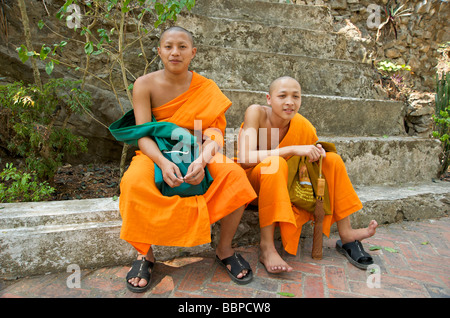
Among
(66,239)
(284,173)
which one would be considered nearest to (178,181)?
(284,173)

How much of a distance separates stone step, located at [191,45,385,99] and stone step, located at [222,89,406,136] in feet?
1.49

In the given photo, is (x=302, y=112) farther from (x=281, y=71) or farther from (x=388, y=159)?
(x=388, y=159)

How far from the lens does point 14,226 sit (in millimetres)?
2072

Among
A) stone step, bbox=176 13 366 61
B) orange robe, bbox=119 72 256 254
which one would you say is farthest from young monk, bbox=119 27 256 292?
stone step, bbox=176 13 366 61

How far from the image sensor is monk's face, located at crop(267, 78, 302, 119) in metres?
2.29

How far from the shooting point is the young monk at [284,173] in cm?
212

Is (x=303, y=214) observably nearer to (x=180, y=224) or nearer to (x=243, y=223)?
(x=243, y=223)

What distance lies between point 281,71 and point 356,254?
2.46 meters

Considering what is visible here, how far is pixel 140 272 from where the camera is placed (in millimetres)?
1962

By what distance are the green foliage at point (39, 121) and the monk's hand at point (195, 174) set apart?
1.52 metres

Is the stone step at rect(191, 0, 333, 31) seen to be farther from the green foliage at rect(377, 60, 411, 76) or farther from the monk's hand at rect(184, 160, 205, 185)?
the monk's hand at rect(184, 160, 205, 185)

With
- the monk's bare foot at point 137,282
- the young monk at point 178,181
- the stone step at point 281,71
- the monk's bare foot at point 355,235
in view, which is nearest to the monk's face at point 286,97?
the young monk at point 178,181

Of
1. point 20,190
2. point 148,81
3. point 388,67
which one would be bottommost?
point 20,190

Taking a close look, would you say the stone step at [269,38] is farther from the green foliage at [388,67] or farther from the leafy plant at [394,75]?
the green foliage at [388,67]
